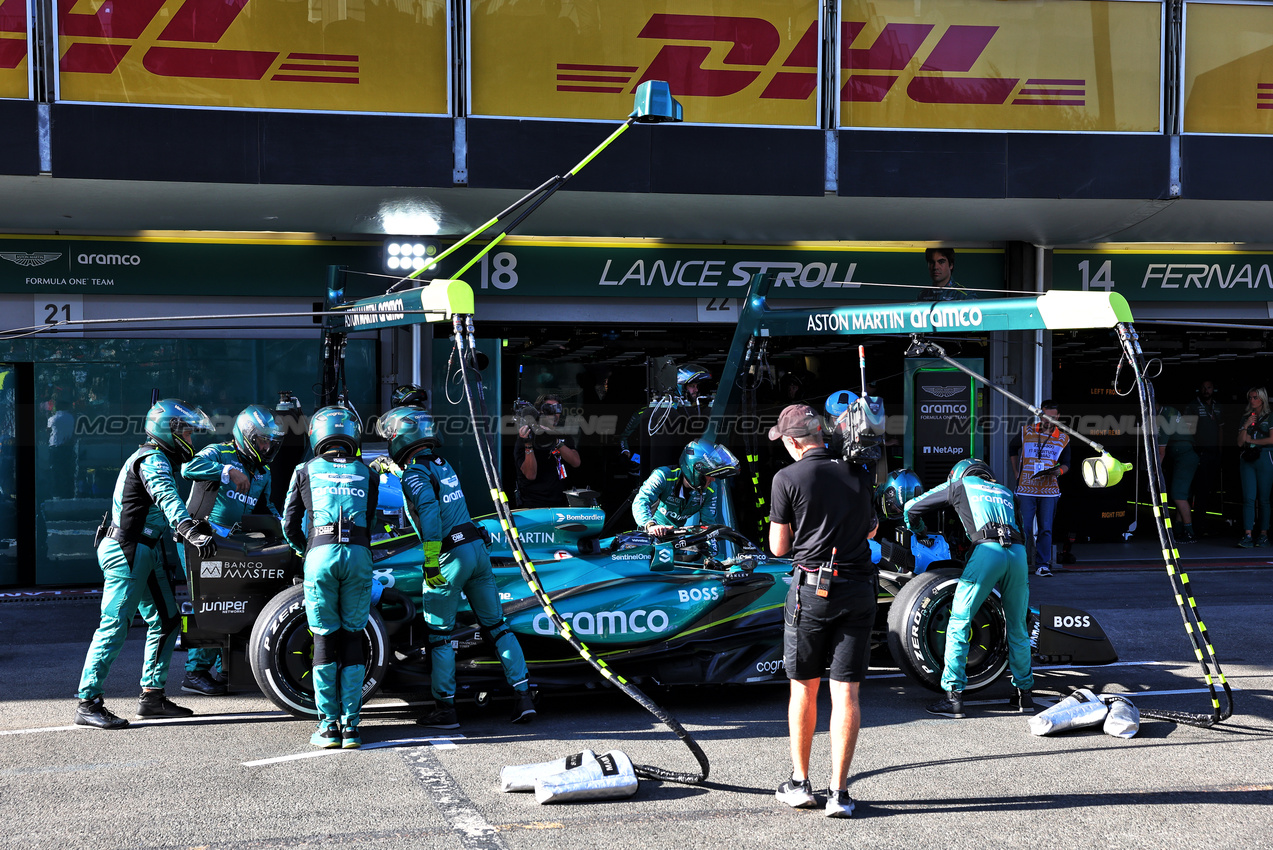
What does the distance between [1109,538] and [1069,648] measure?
839cm

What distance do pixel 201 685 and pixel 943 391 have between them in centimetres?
883

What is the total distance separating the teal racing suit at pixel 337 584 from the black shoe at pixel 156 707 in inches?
45.5

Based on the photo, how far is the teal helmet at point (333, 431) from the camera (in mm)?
6008

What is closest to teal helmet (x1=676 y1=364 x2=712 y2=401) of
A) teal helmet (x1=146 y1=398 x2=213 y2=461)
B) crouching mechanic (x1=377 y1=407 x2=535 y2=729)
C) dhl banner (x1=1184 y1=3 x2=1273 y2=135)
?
crouching mechanic (x1=377 y1=407 x2=535 y2=729)

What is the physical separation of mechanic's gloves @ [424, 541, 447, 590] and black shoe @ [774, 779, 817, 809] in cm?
230

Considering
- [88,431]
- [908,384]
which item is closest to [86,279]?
[88,431]

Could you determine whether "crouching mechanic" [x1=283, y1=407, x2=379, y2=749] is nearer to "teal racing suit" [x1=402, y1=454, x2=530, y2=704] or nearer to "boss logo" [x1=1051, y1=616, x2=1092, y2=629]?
"teal racing suit" [x1=402, y1=454, x2=530, y2=704]

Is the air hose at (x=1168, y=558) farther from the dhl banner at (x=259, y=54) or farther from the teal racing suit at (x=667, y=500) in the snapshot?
the dhl banner at (x=259, y=54)

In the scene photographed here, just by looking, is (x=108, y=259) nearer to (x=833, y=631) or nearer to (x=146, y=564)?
(x=146, y=564)

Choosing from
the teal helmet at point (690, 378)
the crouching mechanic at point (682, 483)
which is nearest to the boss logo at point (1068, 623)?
the crouching mechanic at point (682, 483)

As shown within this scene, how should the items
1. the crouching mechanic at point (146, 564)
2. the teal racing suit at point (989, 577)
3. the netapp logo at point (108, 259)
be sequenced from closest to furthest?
1. the crouching mechanic at point (146, 564)
2. the teal racing suit at point (989, 577)
3. the netapp logo at point (108, 259)

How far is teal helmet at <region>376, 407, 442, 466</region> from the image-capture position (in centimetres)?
632

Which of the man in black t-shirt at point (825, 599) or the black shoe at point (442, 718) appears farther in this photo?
the black shoe at point (442, 718)

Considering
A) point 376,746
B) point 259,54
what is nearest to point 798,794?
point 376,746
